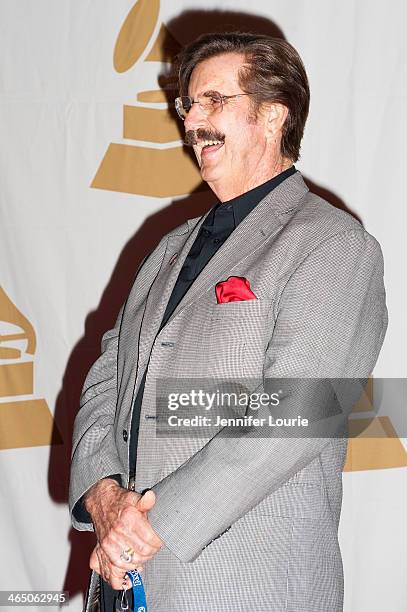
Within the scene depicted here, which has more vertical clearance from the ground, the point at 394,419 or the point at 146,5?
the point at 146,5

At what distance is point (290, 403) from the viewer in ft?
4.14

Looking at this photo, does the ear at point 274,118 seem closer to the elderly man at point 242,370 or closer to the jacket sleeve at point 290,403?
the elderly man at point 242,370

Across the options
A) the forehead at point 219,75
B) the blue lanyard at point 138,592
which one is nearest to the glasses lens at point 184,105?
the forehead at point 219,75

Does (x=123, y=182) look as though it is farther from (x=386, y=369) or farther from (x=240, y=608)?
(x=240, y=608)

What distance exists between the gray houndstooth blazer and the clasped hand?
0.03 m

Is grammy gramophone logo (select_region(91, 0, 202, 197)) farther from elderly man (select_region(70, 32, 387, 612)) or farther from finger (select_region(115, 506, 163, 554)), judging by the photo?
finger (select_region(115, 506, 163, 554))

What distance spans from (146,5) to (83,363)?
1.10 metres

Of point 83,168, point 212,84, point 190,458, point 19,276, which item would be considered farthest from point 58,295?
point 190,458

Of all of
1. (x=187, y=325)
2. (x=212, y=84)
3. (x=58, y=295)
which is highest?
(x=212, y=84)

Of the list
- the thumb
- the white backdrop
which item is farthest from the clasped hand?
the white backdrop

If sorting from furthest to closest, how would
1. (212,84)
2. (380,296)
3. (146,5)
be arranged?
(146,5) < (212,84) < (380,296)

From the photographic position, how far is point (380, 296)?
1.40 m

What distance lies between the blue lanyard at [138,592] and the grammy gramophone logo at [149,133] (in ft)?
4.77

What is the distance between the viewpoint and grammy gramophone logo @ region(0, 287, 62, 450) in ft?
8.83
